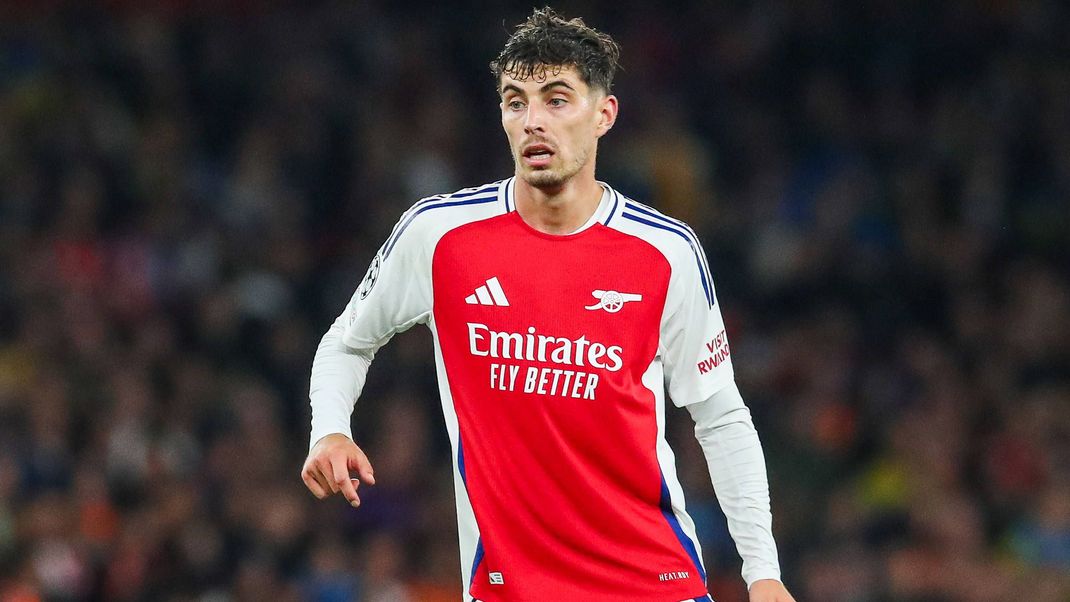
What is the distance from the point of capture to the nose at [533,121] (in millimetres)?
4074

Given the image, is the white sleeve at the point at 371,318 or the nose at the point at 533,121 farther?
the white sleeve at the point at 371,318

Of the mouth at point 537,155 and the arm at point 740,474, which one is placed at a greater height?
the mouth at point 537,155

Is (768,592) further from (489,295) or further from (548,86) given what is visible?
(548,86)

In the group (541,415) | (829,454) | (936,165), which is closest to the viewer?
(541,415)

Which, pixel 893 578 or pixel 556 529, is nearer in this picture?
pixel 556 529

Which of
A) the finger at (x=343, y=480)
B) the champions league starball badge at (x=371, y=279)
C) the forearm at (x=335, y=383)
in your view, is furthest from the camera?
the champions league starball badge at (x=371, y=279)

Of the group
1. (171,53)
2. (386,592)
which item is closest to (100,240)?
(171,53)

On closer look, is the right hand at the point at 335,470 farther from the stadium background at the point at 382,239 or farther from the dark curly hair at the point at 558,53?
the stadium background at the point at 382,239

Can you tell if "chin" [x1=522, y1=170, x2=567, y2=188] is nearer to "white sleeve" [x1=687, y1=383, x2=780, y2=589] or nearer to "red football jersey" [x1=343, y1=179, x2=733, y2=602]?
"red football jersey" [x1=343, y1=179, x2=733, y2=602]

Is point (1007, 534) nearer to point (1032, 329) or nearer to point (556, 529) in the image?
point (1032, 329)

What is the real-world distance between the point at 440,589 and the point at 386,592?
0.30m

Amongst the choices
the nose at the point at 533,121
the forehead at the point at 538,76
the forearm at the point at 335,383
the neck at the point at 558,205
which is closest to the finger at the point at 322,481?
the forearm at the point at 335,383

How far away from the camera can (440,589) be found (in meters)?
8.47

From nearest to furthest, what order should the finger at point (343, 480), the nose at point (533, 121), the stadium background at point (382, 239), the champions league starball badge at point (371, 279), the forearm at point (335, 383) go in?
the finger at point (343, 480), the nose at point (533, 121), the forearm at point (335, 383), the champions league starball badge at point (371, 279), the stadium background at point (382, 239)
